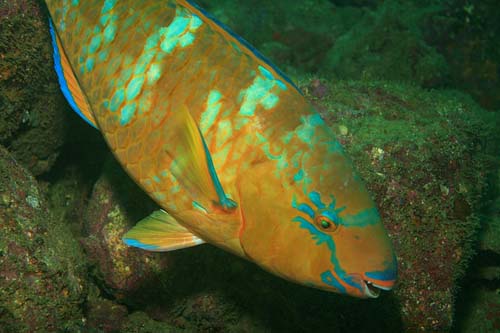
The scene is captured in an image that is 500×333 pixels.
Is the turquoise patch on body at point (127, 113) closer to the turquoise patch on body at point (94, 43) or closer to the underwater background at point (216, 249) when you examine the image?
the turquoise patch on body at point (94, 43)

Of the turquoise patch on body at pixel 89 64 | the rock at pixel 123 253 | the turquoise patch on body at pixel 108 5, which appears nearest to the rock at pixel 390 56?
the rock at pixel 123 253

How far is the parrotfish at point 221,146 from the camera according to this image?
1940mm

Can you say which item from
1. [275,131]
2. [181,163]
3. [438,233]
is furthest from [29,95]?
[438,233]

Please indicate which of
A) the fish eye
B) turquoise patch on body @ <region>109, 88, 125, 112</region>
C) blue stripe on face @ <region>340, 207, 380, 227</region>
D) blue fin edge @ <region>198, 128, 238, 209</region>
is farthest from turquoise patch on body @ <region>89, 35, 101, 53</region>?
blue stripe on face @ <region>340, 207, 380, 227</region>

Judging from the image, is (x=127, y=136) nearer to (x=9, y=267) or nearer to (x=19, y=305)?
(x=9, y=267)

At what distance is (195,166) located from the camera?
79.6 inches

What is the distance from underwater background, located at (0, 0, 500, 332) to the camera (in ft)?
9.71

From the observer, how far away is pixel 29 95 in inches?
146

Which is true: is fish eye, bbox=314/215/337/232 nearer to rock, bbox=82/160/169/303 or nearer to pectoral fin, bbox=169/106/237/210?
pectoral fin, bbox=169/106/237/210

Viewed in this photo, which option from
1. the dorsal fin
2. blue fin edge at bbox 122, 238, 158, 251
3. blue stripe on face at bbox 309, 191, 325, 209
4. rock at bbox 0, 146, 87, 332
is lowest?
rock at bbox 0, 146, 87, 332

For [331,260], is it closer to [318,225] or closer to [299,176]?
[318,225]

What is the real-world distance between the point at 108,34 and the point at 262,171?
1361mm

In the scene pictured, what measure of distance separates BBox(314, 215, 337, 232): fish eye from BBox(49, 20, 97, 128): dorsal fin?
1.78 metres

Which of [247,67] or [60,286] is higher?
[247,67]
